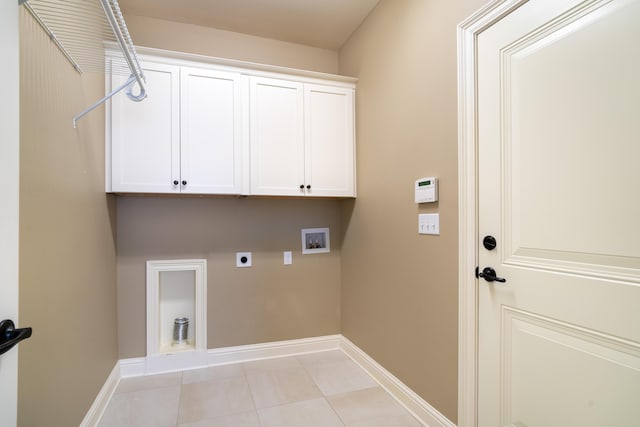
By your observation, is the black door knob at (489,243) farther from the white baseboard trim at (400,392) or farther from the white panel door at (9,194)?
the white panel door at (9,194)

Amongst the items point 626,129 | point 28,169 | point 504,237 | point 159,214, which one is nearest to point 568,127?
point 626,129

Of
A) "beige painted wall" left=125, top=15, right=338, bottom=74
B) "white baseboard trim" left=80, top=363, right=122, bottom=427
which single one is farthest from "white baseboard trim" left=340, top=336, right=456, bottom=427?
"beige painted wall" left=125, top=15, right=338, bottom=74

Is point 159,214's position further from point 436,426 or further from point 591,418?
point 591,418

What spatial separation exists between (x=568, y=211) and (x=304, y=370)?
212 centimetres

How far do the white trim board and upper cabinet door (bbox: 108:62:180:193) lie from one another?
54.0 inches

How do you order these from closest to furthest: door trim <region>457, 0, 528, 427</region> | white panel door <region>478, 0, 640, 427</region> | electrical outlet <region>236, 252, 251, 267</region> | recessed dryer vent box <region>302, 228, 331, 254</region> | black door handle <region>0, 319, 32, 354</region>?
black door handle <region>0, 319, 32, 354</region>, white panel door <region>478, 0, 640, 427</region>, door trim <region>457, 0, 528, 427</region>, electrical outlet <region>236, 252, 251, 267</region>, recessed dryer vent box <region>302, 228, 331, 254</region>

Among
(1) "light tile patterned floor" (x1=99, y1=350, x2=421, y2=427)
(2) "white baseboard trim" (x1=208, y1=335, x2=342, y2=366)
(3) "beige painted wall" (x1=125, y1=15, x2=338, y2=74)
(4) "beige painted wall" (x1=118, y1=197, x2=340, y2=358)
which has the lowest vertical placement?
(1) "light tile patterned floor" (x1=99, y1=350, x2=421, y2=427)

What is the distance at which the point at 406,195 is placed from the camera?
2.08 m

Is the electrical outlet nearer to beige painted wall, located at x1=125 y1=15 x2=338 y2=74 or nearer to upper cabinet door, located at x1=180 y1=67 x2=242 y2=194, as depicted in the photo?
upper cabinet door, located at x1=180 y1=67 x2=242 y2=194

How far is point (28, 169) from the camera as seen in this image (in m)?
1.22

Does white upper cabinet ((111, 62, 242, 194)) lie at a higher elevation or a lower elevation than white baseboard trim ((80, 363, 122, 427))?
higher

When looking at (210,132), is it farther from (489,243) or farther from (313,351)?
(313,351)

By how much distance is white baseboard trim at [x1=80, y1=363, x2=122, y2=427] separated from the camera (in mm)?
1787

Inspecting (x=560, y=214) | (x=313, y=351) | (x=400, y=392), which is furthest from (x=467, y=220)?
(x=313, y=351)
